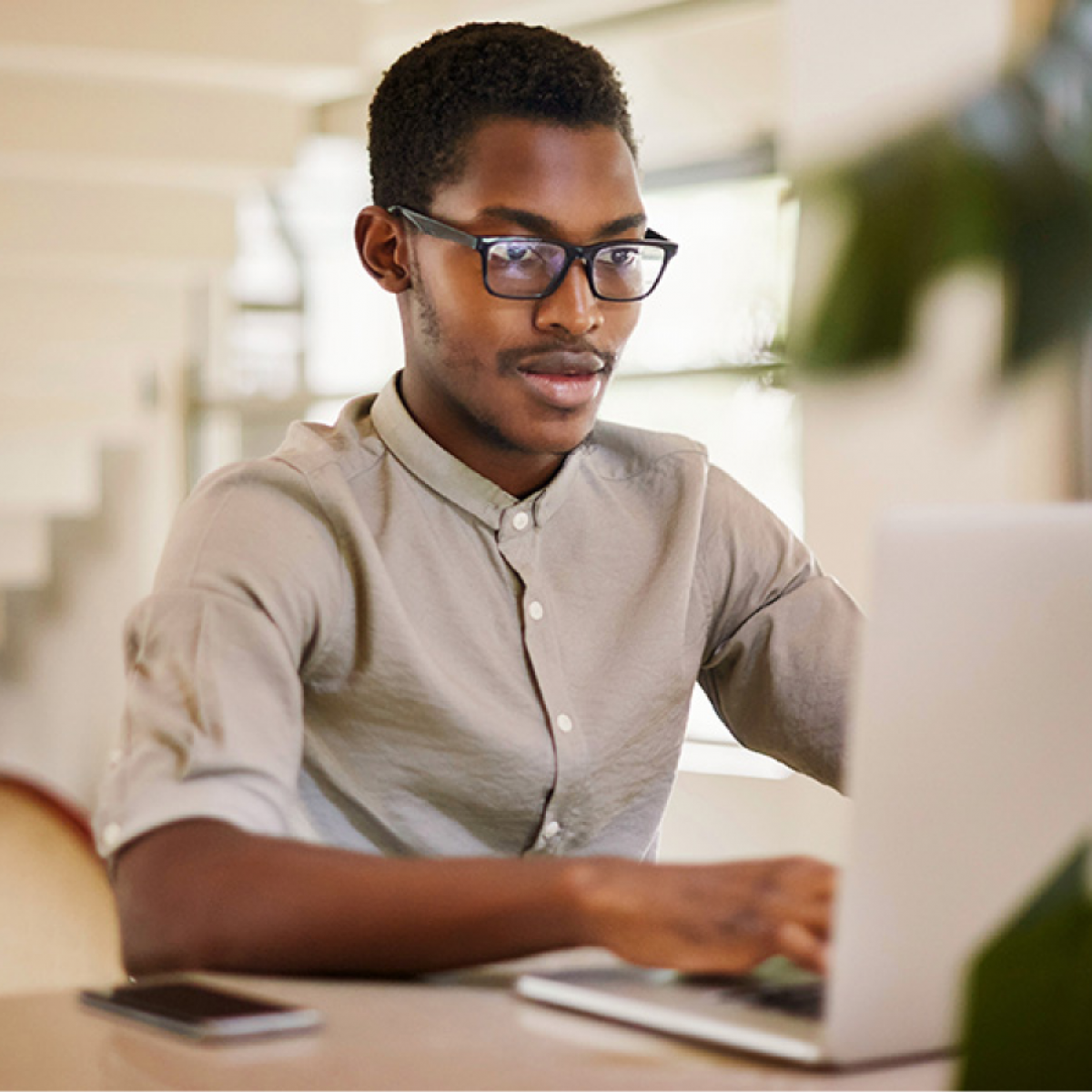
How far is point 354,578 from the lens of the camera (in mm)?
1233

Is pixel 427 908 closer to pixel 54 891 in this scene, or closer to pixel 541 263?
pixel 541 263

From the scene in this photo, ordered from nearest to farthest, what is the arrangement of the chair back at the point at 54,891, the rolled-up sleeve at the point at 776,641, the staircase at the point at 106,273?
the rolled-up sleeve at the point at 776,641 < the chair back at the point at 54,891 < the staircase at the point at 106,273

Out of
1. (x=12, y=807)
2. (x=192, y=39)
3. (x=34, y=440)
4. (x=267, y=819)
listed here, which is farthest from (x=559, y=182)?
(x=34, y=440)

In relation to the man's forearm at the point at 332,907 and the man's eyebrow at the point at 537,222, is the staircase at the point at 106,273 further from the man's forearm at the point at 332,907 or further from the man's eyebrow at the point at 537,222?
Result: the man's forearm at the point at 332,907

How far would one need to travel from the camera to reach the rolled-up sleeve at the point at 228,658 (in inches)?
38.8

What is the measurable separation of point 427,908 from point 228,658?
0.28 meters

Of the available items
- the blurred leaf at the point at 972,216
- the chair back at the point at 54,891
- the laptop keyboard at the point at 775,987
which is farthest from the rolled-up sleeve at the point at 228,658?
the blurred leaf at the point at 972,216

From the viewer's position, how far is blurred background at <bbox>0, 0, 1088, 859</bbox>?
3.24 metres

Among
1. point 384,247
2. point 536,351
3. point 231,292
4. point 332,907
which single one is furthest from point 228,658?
point 231,292

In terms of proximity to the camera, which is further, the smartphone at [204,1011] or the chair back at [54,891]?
the chair back at [54,891]

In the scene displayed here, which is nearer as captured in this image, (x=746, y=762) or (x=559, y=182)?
(x=559, y=182)

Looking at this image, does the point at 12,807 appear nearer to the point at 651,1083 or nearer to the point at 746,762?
the point at 651,1083

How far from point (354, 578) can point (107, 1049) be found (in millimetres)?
556

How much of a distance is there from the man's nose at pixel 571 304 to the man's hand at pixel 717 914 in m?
0.56
